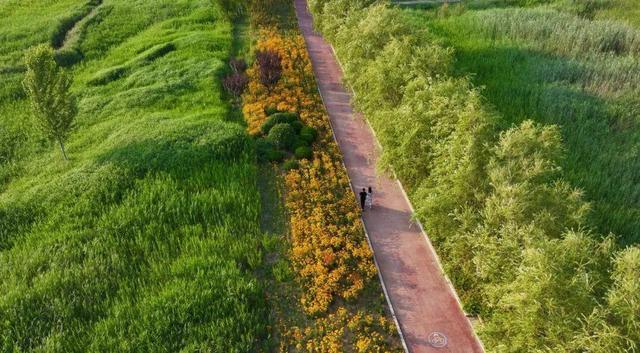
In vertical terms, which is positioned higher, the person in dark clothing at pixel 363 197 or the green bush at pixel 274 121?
the green bush at pixel 274 121

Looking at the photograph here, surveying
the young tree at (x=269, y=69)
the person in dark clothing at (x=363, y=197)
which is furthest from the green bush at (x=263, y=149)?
the young tree at (x=269, y=69)

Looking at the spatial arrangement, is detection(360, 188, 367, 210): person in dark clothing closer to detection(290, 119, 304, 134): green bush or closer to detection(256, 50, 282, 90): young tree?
detection(290, 119, 304, 134): green bush

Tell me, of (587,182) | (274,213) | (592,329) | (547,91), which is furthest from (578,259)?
(547,91)

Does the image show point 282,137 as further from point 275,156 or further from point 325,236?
point 325,236

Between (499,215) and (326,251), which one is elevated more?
(499,215)

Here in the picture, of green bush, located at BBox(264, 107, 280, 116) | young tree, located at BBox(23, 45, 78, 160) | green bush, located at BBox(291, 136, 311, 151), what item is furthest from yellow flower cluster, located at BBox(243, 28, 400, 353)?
young tree, located at BBox(23, 45, 78, 160)

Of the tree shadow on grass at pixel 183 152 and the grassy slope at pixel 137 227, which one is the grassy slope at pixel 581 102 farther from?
the grassy slope at pixel 137 227

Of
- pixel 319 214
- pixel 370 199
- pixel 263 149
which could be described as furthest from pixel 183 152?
pixel 370 199
